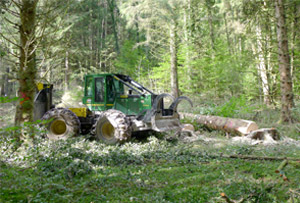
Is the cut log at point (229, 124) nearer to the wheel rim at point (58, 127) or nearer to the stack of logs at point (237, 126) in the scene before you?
the stack of logs at point (237, 126)

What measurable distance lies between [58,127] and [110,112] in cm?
207

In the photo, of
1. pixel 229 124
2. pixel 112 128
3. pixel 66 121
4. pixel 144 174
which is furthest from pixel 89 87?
pixel 229 124

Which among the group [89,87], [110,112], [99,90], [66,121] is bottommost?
[66,121]

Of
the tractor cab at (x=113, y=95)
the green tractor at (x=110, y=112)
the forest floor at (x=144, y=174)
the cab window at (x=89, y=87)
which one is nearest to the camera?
the forest floor at (x=144, y=174)

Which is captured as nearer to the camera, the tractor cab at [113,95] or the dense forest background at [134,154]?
the dense forest background at [134,154]

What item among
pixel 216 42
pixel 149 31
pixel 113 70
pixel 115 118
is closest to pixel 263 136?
pixel 115 118

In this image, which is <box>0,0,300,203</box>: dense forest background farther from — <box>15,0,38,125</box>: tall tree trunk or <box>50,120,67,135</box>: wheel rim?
→ <box>50,120,67,135</box>: wheel rim

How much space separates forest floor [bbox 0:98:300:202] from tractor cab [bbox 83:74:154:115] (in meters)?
1.66

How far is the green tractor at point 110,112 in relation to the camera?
7.81 metres

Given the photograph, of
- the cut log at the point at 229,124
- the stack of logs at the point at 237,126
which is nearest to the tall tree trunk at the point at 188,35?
the cut log at the point at 229,124

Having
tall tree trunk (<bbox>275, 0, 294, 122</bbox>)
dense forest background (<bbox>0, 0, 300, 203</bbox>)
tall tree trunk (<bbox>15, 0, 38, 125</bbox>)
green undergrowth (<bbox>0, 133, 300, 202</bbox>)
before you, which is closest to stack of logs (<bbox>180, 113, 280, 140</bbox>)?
dense forest background (<bbox>0, 0, 300, 203</bbox>)

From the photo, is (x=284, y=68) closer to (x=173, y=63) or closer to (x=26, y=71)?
(x=173, y=63)

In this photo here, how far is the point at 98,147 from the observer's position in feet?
23.3

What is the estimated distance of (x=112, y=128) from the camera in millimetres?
8109
